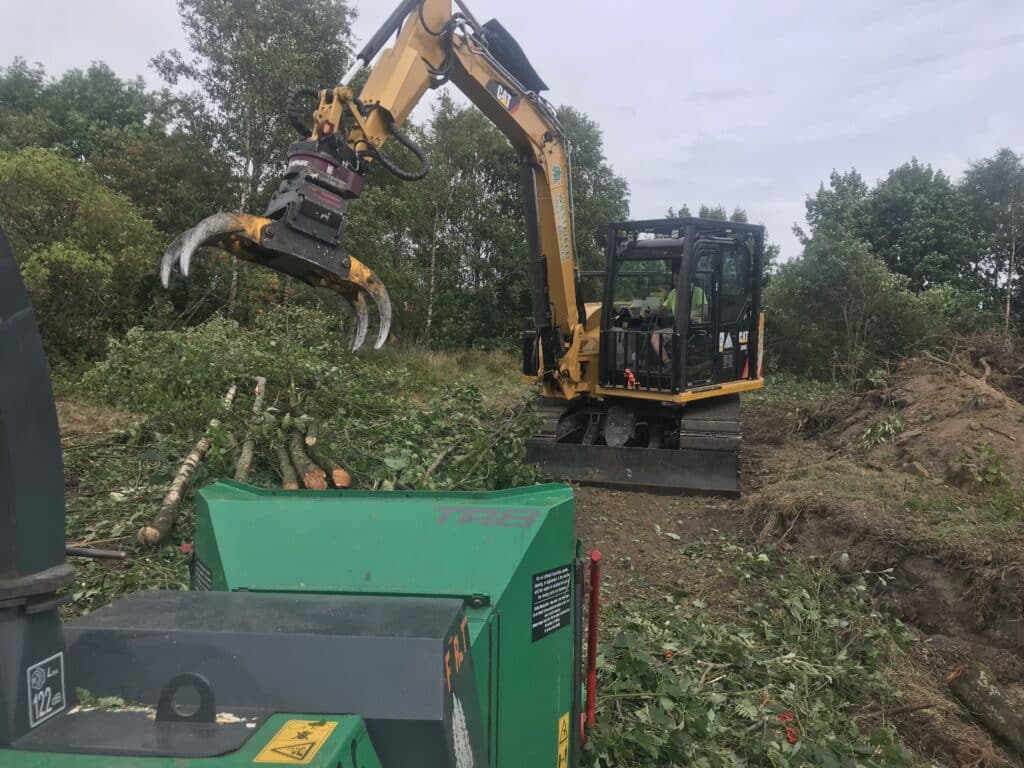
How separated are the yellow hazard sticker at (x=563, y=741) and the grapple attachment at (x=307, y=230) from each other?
3.02 m

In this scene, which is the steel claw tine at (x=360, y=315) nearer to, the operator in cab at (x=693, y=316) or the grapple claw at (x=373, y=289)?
the grapple claw at (x=373, y=289)

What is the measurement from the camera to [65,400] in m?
8.52

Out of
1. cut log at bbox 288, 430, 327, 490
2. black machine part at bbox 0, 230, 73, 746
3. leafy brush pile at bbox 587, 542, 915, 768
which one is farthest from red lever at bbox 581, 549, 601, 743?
cut log at bbox 288, 430, 327, 490

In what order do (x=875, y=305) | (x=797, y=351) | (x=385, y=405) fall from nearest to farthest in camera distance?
(x=385, y=405), (x=875, y=305), (x=797, y=351)

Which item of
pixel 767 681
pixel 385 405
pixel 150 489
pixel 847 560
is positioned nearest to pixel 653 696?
pixel 767 681

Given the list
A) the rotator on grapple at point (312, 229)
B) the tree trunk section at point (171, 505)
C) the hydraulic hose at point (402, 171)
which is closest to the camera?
the rotator on grapple at point (312, 229)

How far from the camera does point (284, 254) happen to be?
4.53 metres

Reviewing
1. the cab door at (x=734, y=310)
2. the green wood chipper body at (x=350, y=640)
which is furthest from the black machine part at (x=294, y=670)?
the cab door at (x=734, y=310)

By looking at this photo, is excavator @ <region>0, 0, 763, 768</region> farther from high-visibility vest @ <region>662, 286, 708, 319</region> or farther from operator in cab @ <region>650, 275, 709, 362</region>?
high-visibility vest @ <region>662, 286, 708, 319</region>

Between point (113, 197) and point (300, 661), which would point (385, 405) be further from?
→ point (113, 197)

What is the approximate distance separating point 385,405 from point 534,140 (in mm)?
3227

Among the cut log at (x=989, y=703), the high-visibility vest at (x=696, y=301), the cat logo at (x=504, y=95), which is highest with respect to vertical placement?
the cat logo at (x=504, y=95)

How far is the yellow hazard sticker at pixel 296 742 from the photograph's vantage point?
3.74ft

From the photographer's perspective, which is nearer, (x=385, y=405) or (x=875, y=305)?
(x=385, y=405)
